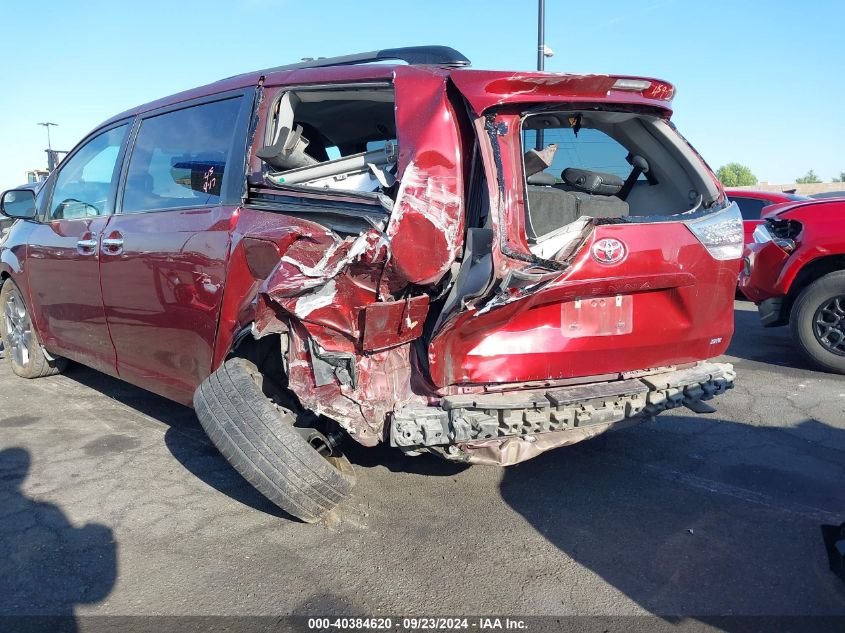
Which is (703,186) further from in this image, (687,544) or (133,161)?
(133,161)

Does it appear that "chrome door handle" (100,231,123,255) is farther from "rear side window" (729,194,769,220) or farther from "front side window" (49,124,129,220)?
"rear side window" (729,194,769,220)

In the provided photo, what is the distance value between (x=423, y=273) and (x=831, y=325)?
4621mm

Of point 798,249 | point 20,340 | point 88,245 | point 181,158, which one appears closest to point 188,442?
point 88,245

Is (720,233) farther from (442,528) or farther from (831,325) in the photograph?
(831,325)

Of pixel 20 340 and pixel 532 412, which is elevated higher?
pixel 532 412

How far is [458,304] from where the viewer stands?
8.99 feet

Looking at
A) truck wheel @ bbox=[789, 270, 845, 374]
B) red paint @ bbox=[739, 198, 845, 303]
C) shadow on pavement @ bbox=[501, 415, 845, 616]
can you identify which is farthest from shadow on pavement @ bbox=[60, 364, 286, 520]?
truck wheel @ bbox=[789, 270, 845, 374]

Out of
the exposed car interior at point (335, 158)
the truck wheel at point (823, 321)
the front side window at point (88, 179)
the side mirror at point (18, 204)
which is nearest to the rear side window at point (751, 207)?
the truck wheel at point (823, 321)

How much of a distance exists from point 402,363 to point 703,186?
1.89 metres

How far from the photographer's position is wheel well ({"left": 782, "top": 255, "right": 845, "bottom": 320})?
5.79m

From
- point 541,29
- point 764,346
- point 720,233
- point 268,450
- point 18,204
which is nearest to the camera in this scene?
point 268,450

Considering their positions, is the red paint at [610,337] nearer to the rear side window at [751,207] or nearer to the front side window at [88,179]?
the front side window at [88,179]

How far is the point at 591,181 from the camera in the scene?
12.9 feet

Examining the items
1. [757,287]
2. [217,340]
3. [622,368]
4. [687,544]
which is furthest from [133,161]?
[757,287]
